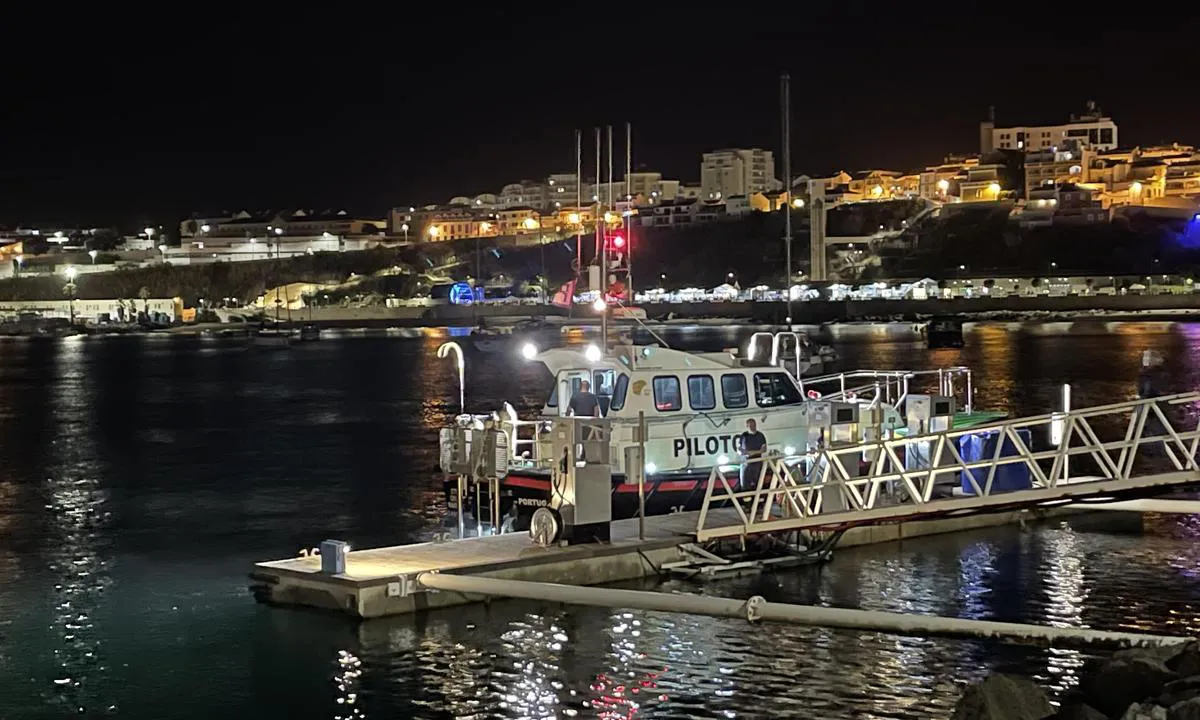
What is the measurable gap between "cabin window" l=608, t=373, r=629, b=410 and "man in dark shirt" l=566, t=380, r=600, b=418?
11.7 inches

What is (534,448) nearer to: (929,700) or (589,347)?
(589,347)

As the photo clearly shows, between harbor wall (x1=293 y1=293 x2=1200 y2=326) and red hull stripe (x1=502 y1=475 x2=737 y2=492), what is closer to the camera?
red hull stripe (x1=502 y1=475 x2=737 y2=492)

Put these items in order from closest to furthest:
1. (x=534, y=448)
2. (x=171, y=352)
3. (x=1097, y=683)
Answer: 1. (x=1097, y=683)
2. (x=534, y=448)
3. (x=171, y=352)

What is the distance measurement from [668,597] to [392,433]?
36057 mm

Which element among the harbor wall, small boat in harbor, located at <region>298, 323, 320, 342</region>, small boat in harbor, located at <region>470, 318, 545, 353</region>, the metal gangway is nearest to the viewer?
the metal gangway

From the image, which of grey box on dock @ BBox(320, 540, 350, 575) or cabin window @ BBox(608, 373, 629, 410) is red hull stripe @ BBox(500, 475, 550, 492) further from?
grey box on dock @ BBox(320, 540, 350, 575)

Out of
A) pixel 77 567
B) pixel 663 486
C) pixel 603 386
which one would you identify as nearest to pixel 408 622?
pixel 663 486

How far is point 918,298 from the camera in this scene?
17712 centimetres

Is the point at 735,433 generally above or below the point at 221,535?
above

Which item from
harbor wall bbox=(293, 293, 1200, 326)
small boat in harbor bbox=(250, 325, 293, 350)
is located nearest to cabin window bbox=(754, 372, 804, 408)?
small boat in harbor bbox=(250, 325, 293, 350)

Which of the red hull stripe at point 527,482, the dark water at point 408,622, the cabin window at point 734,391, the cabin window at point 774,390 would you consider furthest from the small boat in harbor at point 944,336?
the red hull stripe at point 527,482

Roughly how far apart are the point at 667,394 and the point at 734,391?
135 centimetres

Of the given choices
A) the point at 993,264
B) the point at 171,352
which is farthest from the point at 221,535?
the point at 993,264

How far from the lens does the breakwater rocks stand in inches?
450
